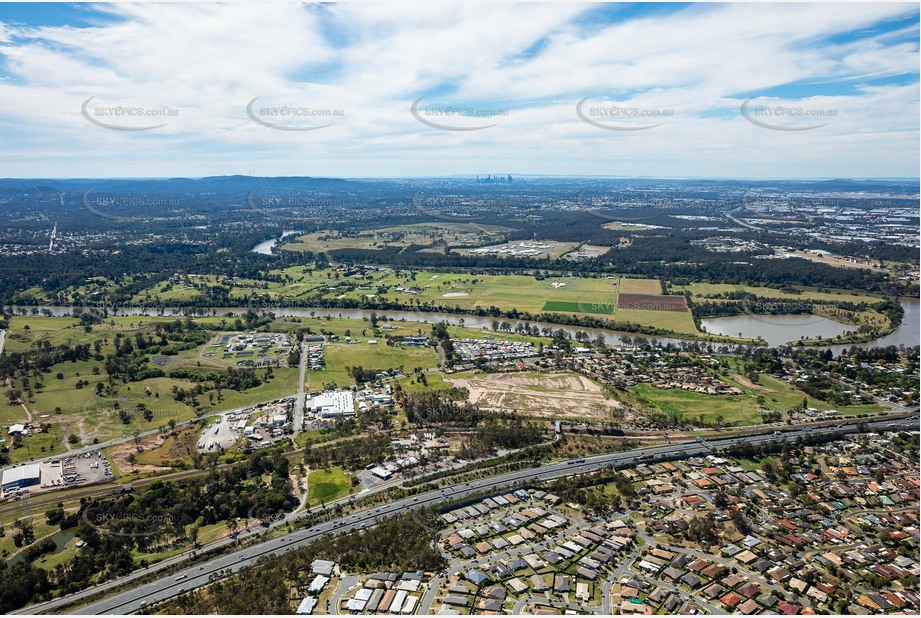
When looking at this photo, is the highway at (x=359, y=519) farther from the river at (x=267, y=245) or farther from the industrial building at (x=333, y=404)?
the river at (x=267, y=245)

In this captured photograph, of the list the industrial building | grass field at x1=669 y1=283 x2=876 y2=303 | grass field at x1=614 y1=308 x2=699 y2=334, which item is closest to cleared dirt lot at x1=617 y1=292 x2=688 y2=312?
grass field at x1=614 y1=308 x2=699 y2=334

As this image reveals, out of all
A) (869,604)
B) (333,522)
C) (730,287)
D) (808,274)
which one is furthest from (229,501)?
(808,274)

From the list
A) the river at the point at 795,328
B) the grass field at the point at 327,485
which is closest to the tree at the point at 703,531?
the grass field at the point at 327,485

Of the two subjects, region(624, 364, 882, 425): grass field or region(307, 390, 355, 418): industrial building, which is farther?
region(307, 390, 355, 418): industrial building

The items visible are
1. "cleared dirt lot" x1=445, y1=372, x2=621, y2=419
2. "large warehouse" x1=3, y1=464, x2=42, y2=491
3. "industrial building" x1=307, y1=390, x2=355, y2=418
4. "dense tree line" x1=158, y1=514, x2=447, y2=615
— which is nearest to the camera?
"dense tree line" x1=158, y1=514, x2=447, y2=615

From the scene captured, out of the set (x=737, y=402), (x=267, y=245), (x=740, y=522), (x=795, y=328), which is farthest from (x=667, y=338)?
(x=267, y=245)

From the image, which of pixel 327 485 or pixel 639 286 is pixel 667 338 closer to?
pixel 639 286

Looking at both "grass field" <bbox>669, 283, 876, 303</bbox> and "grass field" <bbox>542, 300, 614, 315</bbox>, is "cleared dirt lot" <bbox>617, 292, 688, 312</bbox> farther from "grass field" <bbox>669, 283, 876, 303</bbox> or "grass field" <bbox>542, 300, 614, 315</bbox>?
"grass field" <bbox>669, 283, 876, 303</bbox>

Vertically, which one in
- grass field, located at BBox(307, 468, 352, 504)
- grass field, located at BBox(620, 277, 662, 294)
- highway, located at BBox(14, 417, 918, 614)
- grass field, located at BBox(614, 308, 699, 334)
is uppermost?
grass field, located at BBox(620, 277, 662, 294)
